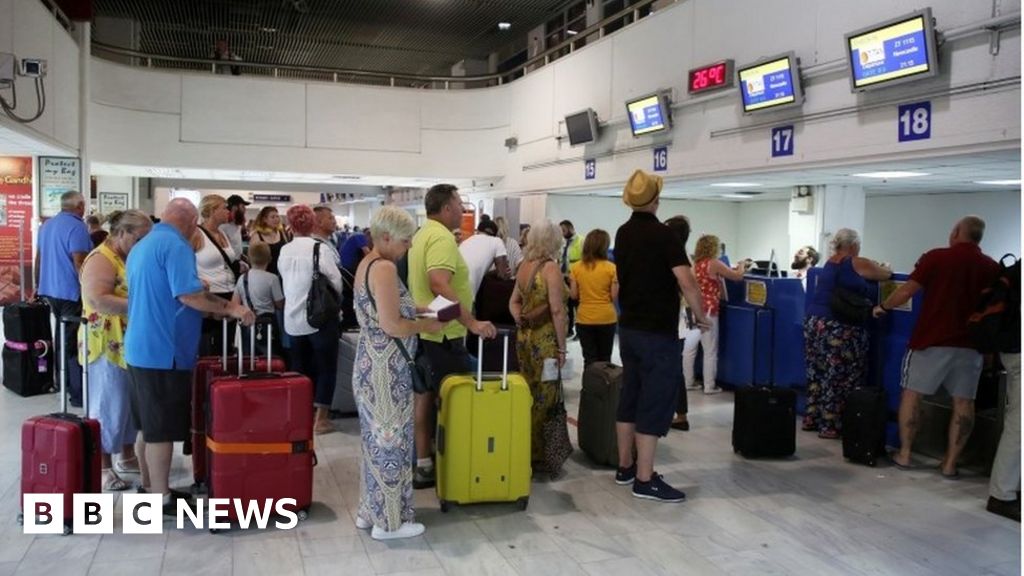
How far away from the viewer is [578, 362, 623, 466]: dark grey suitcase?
Answer: 4.73m

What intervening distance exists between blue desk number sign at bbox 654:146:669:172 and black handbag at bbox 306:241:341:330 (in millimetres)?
5868

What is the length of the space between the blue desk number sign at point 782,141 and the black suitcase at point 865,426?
353cm

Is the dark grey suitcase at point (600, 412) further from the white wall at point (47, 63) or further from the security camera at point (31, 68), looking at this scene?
the security camera at point (31, 68)

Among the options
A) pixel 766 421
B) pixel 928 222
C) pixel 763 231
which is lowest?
pixel 766 421

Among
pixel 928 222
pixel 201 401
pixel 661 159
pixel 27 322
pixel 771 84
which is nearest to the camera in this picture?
pixel 201 401

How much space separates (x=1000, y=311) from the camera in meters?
4.16

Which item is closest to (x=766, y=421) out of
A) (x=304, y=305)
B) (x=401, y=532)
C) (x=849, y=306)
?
(x=849, y=306)

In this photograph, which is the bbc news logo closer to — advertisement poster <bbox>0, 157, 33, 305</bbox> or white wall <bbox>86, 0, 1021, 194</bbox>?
white wall <bbox>86, 0, 1021, 194</bbox>

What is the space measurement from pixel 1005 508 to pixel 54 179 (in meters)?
11.0

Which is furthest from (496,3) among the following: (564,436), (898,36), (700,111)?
(564,436)

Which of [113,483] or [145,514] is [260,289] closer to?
[113,483]

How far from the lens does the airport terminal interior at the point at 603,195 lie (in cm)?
363

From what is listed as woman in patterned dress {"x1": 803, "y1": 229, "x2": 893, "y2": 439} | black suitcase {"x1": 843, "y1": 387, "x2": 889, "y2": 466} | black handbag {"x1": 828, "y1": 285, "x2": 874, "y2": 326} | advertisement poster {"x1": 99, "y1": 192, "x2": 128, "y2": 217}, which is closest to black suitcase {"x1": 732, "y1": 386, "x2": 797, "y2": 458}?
black suitcase {"x1": 843, "y1": 387, "x2": 889, "y2": 466}

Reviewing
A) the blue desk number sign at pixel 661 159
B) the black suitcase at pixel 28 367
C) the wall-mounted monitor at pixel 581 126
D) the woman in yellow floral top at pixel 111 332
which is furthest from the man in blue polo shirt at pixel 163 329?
the wall-mounted monitor at pixel 581 126
